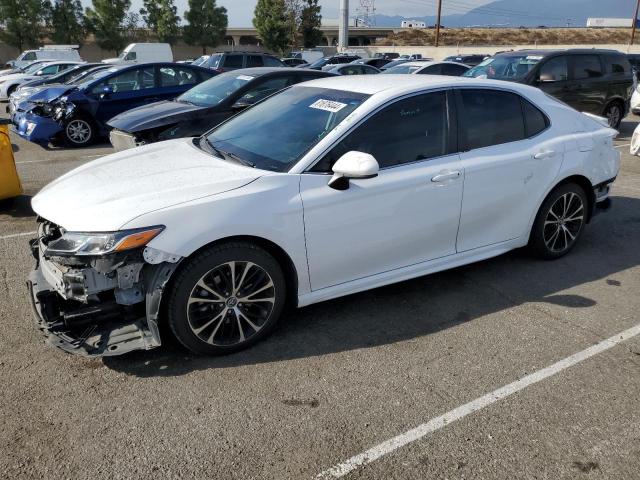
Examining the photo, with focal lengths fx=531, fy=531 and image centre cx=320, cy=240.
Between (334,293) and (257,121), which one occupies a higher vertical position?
(257,121)

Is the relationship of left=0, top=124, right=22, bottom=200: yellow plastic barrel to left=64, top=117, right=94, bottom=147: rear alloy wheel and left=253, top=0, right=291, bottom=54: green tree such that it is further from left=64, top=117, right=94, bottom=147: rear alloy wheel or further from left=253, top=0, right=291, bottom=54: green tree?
left=253, top=0, right=291, bottom=54: green tree

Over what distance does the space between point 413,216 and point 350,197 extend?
0.56 m

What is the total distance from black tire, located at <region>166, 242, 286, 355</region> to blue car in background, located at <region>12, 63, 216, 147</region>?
8748mm

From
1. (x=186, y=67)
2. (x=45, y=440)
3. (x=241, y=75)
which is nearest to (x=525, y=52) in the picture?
(x=241, y=75)


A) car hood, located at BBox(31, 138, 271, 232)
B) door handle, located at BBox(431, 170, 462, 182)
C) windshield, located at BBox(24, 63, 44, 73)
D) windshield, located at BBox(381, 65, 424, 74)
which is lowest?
windshield, located at BBox(24, 63, 44, 73)

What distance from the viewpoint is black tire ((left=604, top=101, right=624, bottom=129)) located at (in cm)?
1184

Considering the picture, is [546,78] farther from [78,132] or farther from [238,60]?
[238,60]

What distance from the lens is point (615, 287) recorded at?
443cm

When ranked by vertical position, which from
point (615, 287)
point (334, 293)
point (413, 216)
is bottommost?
point (615, 287)

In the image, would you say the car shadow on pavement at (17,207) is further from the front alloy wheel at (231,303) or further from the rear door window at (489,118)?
the rear door window at (489,118)

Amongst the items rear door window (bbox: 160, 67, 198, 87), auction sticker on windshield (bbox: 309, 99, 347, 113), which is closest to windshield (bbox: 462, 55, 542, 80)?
rear door window (bbox: 160, 67, 198, 87)

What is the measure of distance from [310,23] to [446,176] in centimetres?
6148

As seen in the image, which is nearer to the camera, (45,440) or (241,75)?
(45,440)

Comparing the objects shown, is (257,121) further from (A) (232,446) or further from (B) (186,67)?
(B) (186,67)
